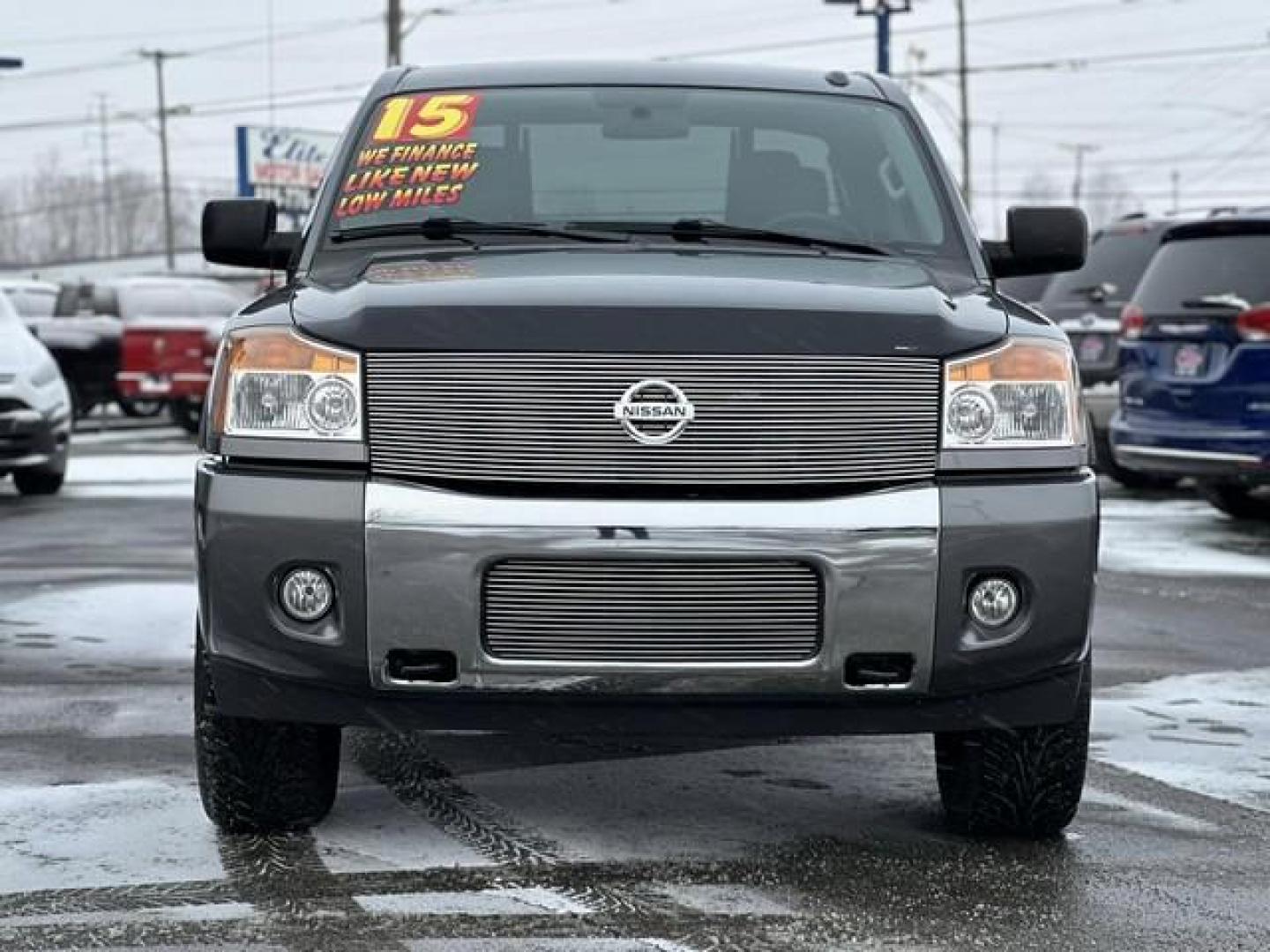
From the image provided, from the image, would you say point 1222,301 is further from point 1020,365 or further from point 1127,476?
point 1020,365

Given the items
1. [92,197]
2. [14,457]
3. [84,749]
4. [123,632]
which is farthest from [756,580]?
[92,197]

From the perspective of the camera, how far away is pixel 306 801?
198 inches

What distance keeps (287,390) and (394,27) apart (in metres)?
35.5

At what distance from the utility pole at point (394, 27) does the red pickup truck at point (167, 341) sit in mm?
13912

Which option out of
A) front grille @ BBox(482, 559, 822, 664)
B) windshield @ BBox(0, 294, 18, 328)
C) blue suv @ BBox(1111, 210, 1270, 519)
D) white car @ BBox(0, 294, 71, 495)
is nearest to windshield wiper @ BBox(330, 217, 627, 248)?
front grille @ BBox(482, 559, 822, 664)

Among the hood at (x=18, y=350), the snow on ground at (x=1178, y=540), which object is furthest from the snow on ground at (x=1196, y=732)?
the hood at (x=18, y=350)

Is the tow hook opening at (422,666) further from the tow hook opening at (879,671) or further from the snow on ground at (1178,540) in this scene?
the snow on ground at (1178,540)

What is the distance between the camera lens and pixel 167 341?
2520cm

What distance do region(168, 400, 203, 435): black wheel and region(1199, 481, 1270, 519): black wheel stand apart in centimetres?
1438

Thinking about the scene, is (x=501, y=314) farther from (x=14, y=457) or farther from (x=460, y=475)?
(x=14, y=457)

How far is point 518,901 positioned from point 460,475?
32.6 inches

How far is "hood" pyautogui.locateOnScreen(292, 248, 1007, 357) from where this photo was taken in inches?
180

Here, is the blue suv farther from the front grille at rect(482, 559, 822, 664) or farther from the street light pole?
the street light pole

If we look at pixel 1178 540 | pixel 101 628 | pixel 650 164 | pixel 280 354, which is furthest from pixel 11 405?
pixel 280 354
